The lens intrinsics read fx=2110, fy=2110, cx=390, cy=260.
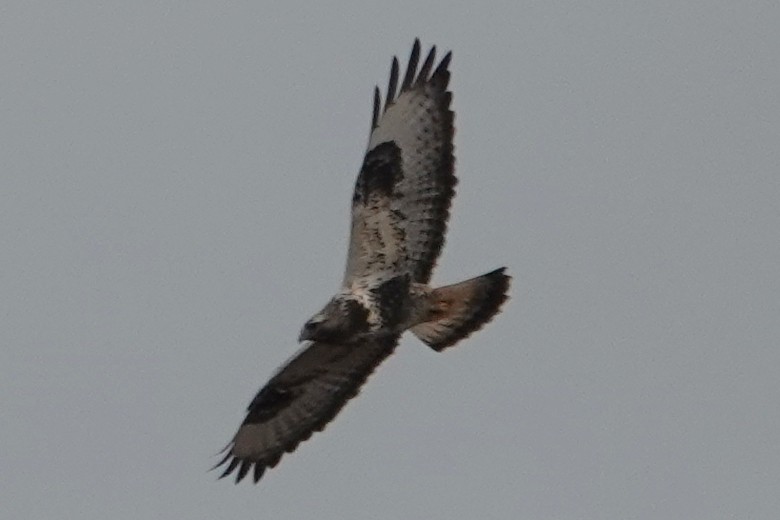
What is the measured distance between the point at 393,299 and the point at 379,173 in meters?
0.74

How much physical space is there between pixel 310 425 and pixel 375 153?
1.76 m

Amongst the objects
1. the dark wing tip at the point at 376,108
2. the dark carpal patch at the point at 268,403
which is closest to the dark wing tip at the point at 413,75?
the dark wing tip at the point at 376,108

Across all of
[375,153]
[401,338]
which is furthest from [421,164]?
[401,338]

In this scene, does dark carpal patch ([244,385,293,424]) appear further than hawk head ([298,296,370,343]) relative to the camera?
Yes

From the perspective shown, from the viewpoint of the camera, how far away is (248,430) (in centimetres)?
1288

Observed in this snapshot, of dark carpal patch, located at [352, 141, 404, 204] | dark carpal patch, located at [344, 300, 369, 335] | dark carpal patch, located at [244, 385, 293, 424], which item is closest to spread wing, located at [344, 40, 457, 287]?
dark carpal patch, located at [352, 141, 404, 204]

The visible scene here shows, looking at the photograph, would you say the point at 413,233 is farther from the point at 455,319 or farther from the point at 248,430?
the point at 248,430

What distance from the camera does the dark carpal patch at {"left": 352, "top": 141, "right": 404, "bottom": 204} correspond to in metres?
12.1

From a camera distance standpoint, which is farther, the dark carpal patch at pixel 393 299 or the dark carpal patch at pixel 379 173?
the dark carpal patch at pixel 379 173

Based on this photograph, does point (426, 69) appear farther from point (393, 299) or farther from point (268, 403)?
point (268, 403)

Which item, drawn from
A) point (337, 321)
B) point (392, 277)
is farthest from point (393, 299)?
point (337, 321)

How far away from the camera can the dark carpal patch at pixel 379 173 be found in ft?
39.9

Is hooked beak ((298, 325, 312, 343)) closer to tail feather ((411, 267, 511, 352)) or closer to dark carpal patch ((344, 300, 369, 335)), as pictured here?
dark carpal patch ((344, 300, 369, 335))

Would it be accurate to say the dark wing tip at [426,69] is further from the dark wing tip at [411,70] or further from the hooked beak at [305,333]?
the hooked beak at [305,333]
